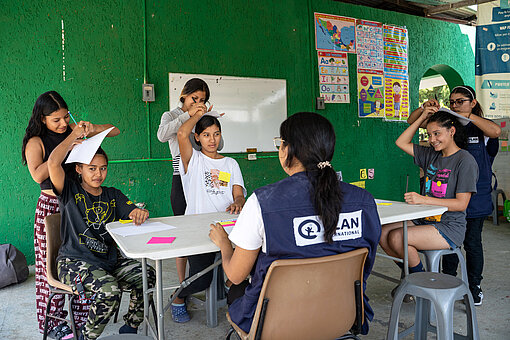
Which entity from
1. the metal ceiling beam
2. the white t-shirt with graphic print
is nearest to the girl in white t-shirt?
the white t-shirt with graphic print

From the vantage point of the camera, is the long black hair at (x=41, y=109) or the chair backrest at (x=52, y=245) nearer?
the chair backrest at (x=52, y=245)

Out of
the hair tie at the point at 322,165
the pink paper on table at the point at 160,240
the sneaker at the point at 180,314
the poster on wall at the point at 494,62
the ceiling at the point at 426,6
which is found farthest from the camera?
the ceiling at the point at 426,6

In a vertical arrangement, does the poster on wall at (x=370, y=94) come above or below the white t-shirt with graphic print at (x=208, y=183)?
above

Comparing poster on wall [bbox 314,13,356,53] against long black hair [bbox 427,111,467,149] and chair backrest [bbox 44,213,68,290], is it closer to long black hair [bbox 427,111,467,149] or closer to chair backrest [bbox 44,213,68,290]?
long black hair [bbox 427,111,467,149]

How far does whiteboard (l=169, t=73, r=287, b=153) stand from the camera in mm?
4578

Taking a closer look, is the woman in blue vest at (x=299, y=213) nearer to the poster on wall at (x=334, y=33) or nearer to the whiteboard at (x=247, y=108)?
the whiteboard at (x=247, y=108)

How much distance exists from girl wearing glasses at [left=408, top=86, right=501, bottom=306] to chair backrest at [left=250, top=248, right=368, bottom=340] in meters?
1.81

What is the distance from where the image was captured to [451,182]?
8.20ft

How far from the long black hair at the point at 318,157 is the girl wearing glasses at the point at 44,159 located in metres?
1.30

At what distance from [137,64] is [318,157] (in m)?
3.28

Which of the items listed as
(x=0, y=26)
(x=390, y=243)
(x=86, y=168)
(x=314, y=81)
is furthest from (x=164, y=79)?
(x=390, y=243)

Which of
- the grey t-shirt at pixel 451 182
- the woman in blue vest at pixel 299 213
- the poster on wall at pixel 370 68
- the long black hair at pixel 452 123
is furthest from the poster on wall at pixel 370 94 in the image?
the woman in blue vest at pixel 299 213

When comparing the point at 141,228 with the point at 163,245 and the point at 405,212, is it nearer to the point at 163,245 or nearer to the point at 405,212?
the point at 163,245

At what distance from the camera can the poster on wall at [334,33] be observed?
5.24 m
